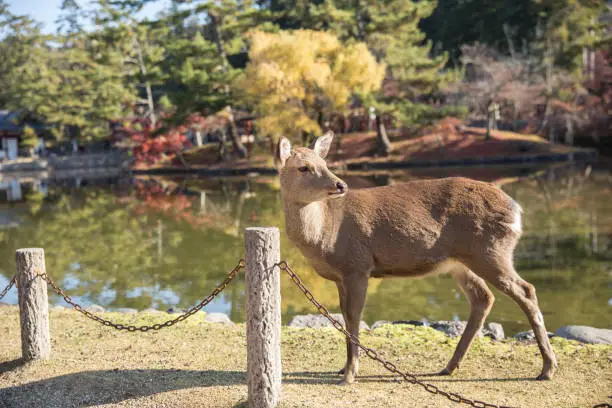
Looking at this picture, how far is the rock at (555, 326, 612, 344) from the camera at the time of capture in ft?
19.0

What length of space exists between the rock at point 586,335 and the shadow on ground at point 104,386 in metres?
3.26

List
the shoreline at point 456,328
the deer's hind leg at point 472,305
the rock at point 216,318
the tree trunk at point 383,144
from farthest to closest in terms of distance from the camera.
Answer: the tree trunk at point 383,144 → the rock at point 216,318 → the shoreline at point 456,328 → the deer's hind leg at point 472,305

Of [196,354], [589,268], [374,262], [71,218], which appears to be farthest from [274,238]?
[71,218]

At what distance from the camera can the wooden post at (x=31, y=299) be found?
201 inches

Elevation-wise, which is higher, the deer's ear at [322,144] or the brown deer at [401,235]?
the deer's ear at [322,144]

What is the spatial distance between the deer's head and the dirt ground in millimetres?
1421

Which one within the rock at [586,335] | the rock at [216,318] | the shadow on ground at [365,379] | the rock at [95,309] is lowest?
the rock at [95,309]

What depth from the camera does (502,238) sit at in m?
4.72

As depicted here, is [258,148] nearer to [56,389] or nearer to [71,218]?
[71,218]

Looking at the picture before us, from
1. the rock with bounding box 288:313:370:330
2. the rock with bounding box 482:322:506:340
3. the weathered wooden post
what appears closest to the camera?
the weathered wooden post

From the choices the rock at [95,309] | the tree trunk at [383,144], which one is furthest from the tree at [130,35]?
the rock at [95,309]

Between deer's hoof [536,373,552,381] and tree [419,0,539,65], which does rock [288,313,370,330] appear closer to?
deer's hoof [536,373,552,381]

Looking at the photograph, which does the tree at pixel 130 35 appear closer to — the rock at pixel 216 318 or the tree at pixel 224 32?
the tree at pixel 224 32

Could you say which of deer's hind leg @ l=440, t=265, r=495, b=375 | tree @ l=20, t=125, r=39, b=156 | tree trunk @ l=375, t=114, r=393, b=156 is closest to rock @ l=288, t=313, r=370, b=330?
deer's hind leg @ l=440, t=265, r=495, b=375
